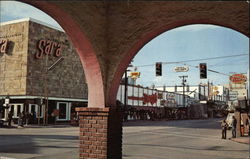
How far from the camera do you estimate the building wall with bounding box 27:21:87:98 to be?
31.4 meters

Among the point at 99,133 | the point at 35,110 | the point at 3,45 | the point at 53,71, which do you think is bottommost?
the point at 35,110

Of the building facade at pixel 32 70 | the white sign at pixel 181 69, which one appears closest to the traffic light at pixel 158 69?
the white sign at pixel 181 69

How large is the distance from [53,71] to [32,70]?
341 centimetres

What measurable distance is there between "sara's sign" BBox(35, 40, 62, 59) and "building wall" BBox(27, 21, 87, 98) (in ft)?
0.40

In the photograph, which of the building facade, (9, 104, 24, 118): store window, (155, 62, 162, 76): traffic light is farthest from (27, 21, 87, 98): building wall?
(155, 62, 162, 76): traffic light

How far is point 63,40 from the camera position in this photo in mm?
36094

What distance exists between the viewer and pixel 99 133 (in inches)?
225

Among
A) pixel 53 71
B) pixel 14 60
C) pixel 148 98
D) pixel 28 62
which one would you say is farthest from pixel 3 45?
pixel 148 98

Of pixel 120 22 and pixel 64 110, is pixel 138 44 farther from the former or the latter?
pixel 64 110

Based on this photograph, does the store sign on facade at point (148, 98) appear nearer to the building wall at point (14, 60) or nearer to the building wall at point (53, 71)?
the building wall at point (53, 71)

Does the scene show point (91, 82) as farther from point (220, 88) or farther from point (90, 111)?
point (220, 88)

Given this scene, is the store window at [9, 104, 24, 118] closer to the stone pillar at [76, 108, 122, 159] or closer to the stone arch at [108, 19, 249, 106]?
the stone pillar at [76, 108, 122, 159]

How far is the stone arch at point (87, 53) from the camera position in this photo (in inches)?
204

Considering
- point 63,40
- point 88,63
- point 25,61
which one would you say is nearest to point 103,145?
point 88,63
